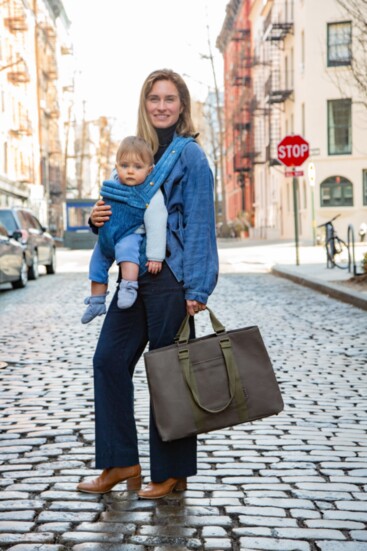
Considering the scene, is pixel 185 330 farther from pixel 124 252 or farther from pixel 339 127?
pixel 339 127

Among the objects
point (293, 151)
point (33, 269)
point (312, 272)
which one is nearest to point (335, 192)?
point (293, 151)

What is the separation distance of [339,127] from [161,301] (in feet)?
139

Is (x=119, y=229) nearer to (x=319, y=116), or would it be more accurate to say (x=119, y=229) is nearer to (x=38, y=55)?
(x=319, y=116)

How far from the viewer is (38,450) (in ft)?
17.6

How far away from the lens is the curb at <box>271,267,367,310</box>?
14.4 m

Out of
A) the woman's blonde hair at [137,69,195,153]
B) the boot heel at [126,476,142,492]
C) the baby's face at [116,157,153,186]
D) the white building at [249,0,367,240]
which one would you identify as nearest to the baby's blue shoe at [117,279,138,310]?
the baby's face at [116,157,153,186]

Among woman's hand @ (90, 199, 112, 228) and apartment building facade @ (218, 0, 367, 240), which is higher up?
apartment building facade @ (218, 0, 367, 240)

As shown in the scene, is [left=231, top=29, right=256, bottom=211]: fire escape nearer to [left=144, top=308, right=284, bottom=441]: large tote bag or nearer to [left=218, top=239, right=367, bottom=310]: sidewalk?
[left=218, top=239, right=367, bottom=310]: sidewalk

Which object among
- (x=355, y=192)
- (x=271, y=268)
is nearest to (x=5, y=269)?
(x=271, y=268)

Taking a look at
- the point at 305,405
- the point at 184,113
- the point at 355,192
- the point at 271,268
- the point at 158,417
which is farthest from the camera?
the point at 355,192

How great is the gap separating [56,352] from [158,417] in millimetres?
5731

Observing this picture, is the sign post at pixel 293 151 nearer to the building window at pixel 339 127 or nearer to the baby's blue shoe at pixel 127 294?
the baby's blue shoe at pixel 127 294

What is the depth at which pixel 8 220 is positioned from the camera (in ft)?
72.5

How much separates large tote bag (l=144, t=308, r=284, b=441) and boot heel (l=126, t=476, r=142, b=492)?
0.45 meters
